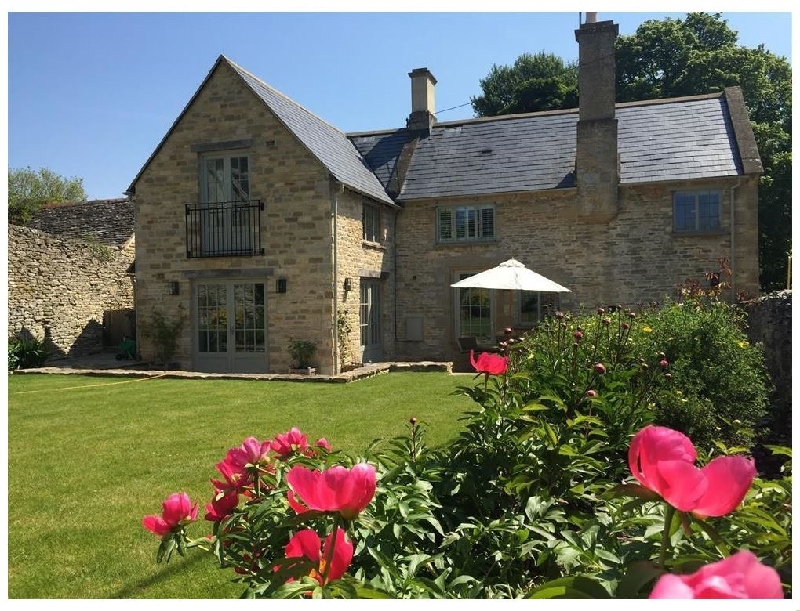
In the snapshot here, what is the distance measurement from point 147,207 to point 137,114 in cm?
1391

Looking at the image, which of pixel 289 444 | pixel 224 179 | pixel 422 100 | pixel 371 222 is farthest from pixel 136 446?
pixel 422 100

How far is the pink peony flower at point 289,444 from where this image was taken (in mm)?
2357

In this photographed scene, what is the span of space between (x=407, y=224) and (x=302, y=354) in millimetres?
5643

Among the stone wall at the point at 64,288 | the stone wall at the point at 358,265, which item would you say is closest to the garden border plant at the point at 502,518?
the stone wall at the point at 358,265

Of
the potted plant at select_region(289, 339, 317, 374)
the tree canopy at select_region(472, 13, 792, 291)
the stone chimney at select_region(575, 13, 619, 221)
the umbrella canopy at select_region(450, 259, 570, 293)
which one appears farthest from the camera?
the tree canopy at select_region(472, 13, 792, 291)

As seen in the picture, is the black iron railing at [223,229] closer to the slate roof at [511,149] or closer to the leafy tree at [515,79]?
the slate roof at [511,149]

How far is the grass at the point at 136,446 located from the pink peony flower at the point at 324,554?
2.36m

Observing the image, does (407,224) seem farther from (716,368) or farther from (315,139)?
(716,368)

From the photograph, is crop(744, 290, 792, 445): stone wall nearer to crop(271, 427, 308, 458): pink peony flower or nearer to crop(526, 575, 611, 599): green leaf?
crop(271, 427, 308, 458): pink peony flower

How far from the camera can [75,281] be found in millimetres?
19484

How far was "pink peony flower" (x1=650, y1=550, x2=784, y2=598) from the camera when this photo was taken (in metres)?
0.82

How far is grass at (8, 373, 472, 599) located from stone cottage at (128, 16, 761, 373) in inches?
110

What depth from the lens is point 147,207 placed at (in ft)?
51.9

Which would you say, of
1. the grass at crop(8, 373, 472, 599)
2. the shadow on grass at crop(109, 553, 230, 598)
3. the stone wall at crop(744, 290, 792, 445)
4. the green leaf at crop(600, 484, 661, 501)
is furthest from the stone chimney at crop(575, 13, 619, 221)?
the green leaf at crop(600, 484, 661, 501)
